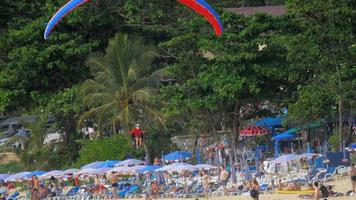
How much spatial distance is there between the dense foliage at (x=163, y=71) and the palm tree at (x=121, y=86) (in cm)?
5

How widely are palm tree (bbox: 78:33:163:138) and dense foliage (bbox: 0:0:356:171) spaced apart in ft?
0.17

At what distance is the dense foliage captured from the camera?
31984mm

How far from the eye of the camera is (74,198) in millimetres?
32812

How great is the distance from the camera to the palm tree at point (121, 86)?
35.8m

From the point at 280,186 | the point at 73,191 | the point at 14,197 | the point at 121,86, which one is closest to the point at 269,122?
the point at 121,86

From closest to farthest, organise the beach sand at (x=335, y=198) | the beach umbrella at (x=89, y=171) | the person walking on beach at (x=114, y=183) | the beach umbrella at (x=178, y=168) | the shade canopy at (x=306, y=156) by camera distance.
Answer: the beach sand at (x=335, y=198)
the shade canopy at (x=306, y=156)
the beach umbrella at (x=178, y=168)
the person walking on beach at (x=114, y=183)
the beach umbrella at (x=89, y=171)

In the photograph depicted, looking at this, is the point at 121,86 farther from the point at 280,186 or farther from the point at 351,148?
the point at 280,186

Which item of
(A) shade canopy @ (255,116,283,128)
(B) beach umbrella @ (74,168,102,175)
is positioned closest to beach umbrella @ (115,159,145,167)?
(B) beach umbrella @ (74,168,102,175)

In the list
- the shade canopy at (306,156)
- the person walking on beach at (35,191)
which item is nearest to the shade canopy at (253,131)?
the shade canopy at (306,156)

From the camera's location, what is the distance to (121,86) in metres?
36.1

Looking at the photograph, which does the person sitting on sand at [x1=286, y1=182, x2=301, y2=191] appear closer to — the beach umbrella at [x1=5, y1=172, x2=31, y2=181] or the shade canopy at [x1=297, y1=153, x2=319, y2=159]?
the shade canopy at [x1=297, y1=153, x2=319, y2=159]

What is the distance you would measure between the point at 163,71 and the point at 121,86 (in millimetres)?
1772

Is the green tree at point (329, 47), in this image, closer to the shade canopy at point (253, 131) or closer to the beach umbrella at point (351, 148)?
the beach umbrella at point (351, 148)

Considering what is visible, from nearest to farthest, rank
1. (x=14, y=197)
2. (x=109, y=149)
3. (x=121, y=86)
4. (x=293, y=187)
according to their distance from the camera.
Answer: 1. (x=293, y=187)
2. (x=14, y=197)
3. (x=121, y=86)
4. (x=109, y=149)
